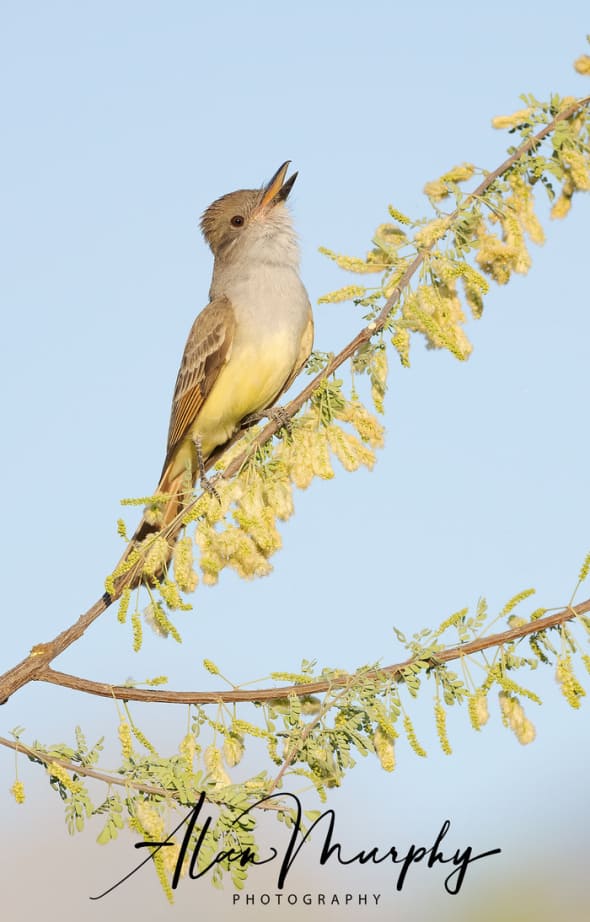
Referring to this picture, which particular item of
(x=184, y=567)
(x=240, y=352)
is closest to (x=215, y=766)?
(x=184, y=567)

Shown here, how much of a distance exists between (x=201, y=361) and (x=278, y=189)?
73.1 inches

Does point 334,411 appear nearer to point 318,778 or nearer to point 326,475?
point 326,475

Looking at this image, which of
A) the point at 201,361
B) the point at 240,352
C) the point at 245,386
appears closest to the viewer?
the point at 245,386

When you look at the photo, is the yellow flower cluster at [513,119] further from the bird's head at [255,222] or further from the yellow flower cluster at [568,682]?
the bird's head at [255,222]

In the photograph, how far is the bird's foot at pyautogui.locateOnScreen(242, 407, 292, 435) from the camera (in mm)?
5610

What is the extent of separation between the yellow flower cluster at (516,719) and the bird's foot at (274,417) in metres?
1.85

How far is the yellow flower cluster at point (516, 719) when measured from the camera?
4.14m

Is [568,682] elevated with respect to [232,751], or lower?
lower

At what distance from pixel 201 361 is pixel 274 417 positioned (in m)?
3.01

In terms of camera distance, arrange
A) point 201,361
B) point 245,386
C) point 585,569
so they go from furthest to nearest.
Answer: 1. point 201,361
2. point 245,386
3. point 585,569

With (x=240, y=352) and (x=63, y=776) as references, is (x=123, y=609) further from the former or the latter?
(x=240, y=352)

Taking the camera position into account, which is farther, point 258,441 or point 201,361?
point 201,361

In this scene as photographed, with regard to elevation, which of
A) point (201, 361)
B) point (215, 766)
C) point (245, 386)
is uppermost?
point (201, 361)

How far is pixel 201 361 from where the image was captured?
28.5 feet
